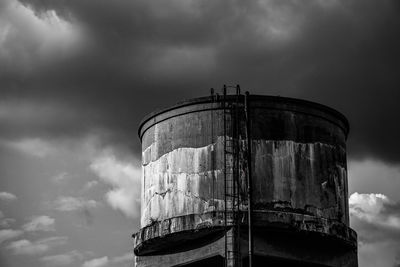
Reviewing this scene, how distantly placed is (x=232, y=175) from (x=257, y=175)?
60 centimetres

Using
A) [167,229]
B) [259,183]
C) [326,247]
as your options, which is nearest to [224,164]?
[259,183]

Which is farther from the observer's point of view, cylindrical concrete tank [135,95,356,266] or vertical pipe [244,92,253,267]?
cylindrical concrete tank [135,95,356,266]

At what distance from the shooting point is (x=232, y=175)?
17.5m

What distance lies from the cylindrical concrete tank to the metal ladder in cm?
12

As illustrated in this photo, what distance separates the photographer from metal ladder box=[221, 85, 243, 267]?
1678 cm

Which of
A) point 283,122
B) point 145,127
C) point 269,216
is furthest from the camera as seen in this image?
point 145,127

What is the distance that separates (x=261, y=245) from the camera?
17.1 m

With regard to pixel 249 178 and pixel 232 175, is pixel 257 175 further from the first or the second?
pixel 232 175

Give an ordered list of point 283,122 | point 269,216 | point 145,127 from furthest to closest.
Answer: point 145,127 < point 283,122 < point 269,216

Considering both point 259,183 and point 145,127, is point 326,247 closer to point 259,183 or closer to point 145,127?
point 259,183

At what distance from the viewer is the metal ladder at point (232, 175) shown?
16781 mm

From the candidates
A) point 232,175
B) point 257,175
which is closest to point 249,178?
point 257,175

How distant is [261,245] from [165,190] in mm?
2817

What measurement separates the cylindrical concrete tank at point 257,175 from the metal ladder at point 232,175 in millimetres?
123
